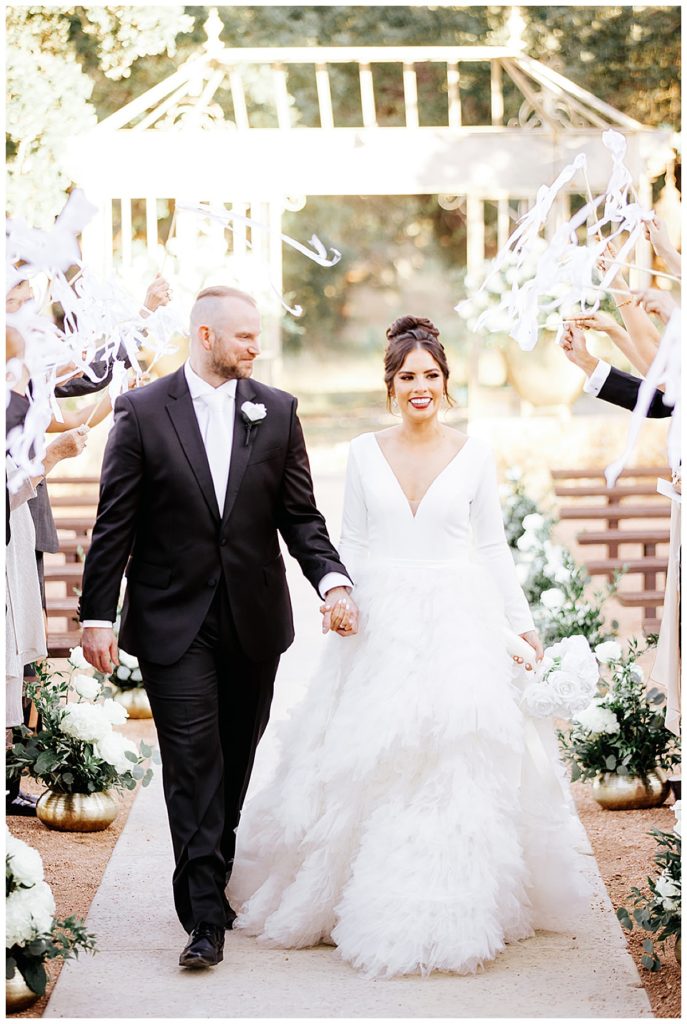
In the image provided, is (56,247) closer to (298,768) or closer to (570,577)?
(298,768)

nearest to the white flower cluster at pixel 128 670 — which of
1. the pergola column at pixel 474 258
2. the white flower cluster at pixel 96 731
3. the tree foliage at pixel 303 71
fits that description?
the white flower cluster at pixel 96 731

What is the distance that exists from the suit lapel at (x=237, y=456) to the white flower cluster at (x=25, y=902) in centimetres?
110

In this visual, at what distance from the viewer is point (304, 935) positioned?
13.5ft

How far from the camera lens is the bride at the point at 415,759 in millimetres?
3922

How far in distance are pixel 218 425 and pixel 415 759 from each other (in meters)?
1.12

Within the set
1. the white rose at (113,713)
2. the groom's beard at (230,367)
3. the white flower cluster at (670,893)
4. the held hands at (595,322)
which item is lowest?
the white flower cluster at (670,893)

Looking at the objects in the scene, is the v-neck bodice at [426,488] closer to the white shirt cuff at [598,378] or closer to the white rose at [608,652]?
the white shirt cuff at [598,378]

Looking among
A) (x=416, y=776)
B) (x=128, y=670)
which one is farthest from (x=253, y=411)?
(x=128, y=670)

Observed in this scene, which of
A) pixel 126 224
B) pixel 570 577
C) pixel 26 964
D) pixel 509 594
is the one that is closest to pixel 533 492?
pixel 126 224

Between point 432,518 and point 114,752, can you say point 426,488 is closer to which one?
point 432,518

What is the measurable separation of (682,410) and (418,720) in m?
1.35

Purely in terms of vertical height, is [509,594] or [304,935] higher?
[509,594]

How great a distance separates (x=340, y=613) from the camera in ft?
13.5

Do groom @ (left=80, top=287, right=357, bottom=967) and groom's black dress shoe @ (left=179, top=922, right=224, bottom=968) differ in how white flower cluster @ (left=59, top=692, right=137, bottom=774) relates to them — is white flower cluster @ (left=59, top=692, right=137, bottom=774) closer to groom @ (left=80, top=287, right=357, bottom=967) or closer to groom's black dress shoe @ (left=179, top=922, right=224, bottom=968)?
groom @ (left=80, top=287, right=357, bottom=967)
